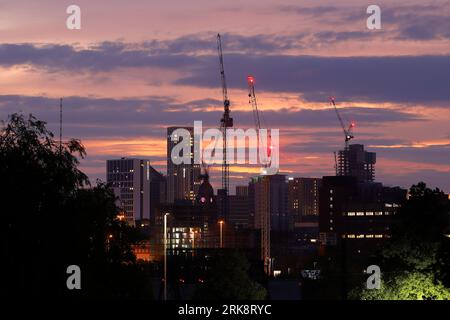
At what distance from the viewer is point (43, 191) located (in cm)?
4394

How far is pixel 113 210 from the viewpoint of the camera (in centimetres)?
6372

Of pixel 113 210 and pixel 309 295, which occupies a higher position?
pixel 113 210

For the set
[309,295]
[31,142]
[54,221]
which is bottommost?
[309,295]

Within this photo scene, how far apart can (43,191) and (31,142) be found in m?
2.03

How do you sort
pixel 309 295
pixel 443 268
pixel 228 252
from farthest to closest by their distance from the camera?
pixel 309 295, pixel 228 252, pixel 443 268
